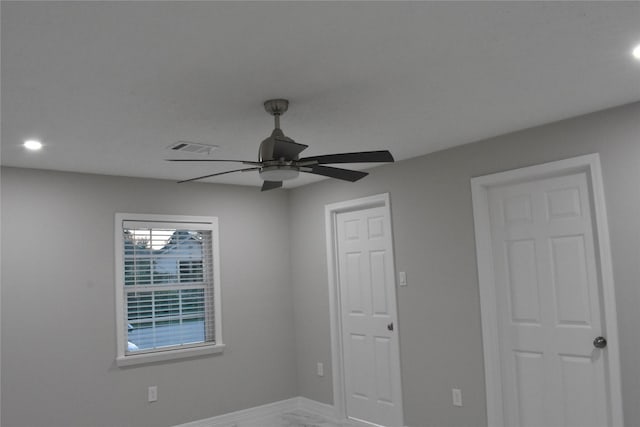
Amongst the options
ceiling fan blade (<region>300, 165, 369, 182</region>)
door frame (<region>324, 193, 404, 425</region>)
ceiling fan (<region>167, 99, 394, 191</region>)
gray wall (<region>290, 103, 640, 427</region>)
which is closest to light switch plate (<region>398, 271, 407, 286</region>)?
gray wall (<region>290, 103, 640, 427</region>)

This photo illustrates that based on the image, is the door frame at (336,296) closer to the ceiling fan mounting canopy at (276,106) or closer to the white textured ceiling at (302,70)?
the white textured ceiling at (302,70)

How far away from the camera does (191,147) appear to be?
3.98 meters

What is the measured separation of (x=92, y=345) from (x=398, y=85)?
133 inches

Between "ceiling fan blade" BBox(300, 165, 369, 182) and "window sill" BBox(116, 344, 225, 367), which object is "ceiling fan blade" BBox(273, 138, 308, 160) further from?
"window sill" BBox(116, 344, 225, 367)

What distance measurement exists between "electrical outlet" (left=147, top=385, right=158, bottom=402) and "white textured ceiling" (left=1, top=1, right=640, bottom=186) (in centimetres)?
218

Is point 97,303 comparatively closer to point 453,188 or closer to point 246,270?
point 246,270

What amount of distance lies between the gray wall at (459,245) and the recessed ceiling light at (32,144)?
2.68 metres

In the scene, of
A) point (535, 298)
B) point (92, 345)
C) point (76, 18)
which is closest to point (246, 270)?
point (92, 345)

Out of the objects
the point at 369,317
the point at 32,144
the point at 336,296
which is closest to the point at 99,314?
the point at 32,144

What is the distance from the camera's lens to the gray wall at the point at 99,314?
4.32 metres

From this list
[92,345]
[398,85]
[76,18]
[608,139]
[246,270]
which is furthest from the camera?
[246,270]

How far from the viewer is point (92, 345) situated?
181 inches

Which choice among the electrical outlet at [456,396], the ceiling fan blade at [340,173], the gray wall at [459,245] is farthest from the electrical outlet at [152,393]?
the ceiling fan blade at [340,173]

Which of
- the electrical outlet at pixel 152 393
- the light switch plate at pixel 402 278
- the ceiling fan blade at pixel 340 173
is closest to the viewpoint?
the ceiling fan blade at pixel 340 173
